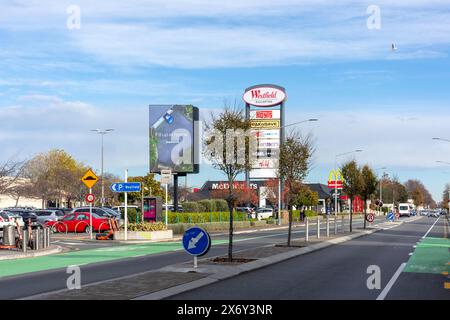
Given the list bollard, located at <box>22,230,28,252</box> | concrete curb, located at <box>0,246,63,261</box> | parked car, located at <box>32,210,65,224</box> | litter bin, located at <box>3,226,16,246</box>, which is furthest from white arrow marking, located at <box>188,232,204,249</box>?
parked car, located at <box>32,210,65,224</box>

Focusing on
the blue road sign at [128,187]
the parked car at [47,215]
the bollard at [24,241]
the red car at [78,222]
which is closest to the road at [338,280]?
the bollard at [24,241]

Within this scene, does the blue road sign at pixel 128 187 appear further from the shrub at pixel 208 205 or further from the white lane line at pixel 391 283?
the shrub at pixel 208 205

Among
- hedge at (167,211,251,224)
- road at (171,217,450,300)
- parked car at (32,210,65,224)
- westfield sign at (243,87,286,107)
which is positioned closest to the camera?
road at (171,217,450,300)

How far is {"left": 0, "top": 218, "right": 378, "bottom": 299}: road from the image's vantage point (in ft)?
50.3

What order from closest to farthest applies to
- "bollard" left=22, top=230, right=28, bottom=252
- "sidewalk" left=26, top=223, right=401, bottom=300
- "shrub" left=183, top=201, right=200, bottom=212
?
1. "sidewalk" left=26, top=223, right=401, bottom=300
2. "bollard" left=22, top=230, right=28, bottom=252
3. "shrub" left=183, top=201, right=200, bottom=212

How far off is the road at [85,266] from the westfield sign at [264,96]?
41426mm

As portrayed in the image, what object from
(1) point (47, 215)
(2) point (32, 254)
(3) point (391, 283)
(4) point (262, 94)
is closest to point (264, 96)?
(4) point (262, 94)

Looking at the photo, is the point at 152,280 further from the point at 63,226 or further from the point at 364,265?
the point at 63,226

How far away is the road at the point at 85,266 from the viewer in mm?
15336

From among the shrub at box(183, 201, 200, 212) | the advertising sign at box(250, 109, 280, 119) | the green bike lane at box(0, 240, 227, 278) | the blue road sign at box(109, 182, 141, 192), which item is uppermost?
the advertising sign at box(250, 109, 280, 119)

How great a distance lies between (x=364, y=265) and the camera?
2041 centimetres

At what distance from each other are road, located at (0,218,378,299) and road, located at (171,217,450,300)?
347 centimetres

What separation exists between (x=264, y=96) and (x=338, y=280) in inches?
2141

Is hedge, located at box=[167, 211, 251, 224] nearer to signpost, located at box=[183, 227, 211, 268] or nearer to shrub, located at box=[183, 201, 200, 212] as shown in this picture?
shrub, located at box=[183, 201, 200, 212]
